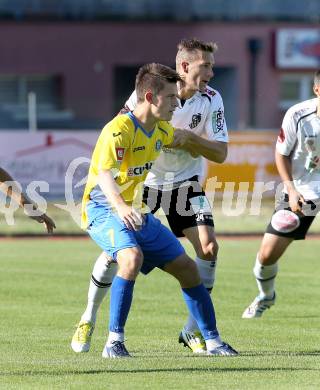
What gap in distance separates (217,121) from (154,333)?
187 centimetres

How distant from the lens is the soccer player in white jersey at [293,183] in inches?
401

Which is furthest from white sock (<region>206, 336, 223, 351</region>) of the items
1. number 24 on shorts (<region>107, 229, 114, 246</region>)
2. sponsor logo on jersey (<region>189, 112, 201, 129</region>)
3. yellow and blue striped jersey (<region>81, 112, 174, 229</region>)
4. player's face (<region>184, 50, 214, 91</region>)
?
player's face (<region>184, 50, 214, 91</region>)

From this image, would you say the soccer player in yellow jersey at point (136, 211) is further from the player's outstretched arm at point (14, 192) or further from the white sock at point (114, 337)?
the player's outstretched arm at point (14, 192)

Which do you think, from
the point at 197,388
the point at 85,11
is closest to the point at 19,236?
the point at 197,388

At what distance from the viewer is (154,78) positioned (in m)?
Result: 7.95

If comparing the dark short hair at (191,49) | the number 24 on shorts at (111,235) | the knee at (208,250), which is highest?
the dark short hair at (191,49)

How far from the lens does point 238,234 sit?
2136cm

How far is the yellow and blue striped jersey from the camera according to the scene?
781 centimetres

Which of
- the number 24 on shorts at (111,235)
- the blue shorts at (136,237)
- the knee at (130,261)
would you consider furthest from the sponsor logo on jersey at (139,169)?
the knee at (130,261)

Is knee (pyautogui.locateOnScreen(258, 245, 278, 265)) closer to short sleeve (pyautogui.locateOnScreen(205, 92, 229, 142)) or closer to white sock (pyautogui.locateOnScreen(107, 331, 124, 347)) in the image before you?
short sleeve (pyautogui.locateOnScreen(205, 92, 229, 142))

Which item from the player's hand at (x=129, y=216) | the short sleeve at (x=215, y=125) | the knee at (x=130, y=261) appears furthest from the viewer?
the short sleeve at (x=215, y=125)

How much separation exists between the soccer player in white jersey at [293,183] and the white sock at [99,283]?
6.94 feet

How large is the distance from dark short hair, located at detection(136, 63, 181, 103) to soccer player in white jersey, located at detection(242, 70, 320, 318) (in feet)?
7.66

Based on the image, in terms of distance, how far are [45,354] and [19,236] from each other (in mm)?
12746
